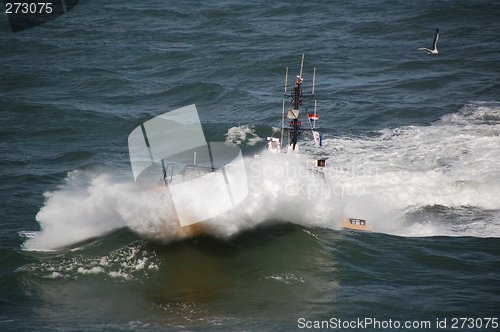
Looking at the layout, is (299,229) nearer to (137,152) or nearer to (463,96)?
(137,152)

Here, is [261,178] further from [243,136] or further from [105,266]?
[243,136]

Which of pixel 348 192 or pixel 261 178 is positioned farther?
pixel 348 192

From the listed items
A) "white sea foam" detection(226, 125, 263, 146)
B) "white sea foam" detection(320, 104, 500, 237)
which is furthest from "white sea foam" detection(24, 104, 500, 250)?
"white sea foam" detection(226, 125, 263, 146)

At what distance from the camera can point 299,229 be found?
28781 millimetres

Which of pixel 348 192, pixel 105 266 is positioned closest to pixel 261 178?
pixel 348 192

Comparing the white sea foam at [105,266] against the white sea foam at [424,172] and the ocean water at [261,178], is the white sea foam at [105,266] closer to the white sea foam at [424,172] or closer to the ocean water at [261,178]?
the ocean water at [261,178]

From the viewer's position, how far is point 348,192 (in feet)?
112

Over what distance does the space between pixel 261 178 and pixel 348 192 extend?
23.8 feet

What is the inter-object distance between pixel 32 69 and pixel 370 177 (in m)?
34.7

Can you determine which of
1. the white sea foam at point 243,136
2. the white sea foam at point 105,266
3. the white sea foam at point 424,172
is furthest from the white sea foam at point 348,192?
the white sea foam at point 243,136

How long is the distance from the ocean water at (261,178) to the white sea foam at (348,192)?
0.10 meters

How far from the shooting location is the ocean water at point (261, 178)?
926 inches

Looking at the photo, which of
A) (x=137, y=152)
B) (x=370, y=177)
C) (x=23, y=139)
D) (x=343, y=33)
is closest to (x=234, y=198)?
(x=370, y=177)

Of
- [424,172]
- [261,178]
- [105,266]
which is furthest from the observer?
[424,172]
